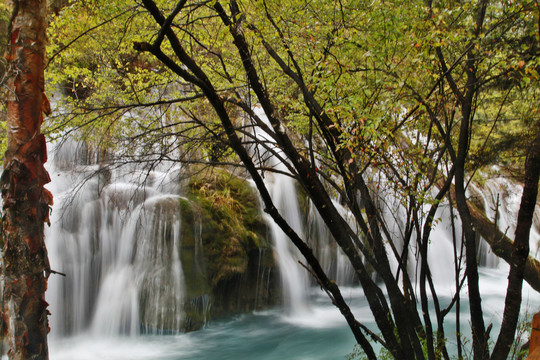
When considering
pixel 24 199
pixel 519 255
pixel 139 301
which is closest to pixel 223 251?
pixel 139 301

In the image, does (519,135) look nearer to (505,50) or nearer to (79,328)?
(505,50)

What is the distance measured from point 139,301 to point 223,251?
209 centimetres

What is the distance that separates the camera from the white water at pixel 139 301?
832cm

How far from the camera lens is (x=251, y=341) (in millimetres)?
8742

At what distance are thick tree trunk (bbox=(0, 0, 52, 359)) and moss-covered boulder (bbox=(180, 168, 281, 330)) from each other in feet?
20.9

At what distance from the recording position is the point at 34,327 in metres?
2.75

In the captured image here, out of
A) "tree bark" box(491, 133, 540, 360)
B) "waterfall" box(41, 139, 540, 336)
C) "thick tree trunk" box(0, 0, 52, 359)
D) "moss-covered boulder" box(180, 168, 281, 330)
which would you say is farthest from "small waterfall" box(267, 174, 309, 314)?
"thick tree trunk" box(0, 0, 52, 359)

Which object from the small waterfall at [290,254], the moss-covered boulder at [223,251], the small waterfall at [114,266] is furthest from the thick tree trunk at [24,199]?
the small waterfall at [290,254]

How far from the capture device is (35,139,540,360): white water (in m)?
8.32

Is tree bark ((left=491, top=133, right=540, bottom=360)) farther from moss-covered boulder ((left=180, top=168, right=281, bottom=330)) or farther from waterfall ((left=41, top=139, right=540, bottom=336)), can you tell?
moss-covered boulder ((left=180, top=168, right=281, bottom=330))

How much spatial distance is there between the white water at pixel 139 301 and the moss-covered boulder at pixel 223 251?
0.82ft

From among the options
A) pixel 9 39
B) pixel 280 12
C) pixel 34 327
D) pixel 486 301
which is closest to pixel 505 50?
pixel 280 12

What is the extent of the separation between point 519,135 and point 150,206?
7329mm

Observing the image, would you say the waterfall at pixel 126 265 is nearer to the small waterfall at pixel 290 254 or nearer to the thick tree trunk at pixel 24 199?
the small waterfall at pixel 290 254
